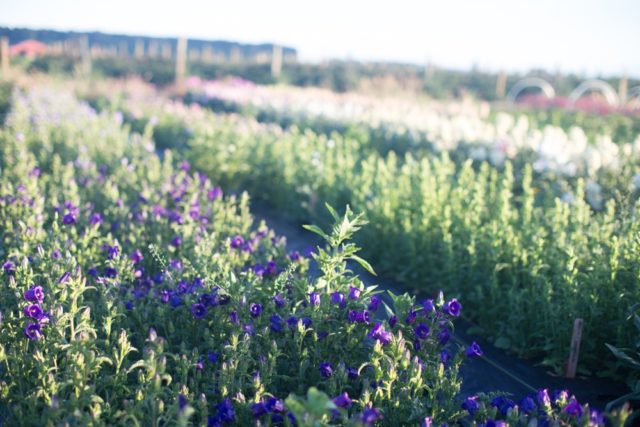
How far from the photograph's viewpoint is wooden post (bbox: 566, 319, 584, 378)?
10.2ft

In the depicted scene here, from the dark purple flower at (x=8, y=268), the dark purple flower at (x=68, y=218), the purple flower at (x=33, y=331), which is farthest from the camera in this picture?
the dark purple flower at (x=68, y=218)

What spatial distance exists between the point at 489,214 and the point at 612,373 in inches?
69.6

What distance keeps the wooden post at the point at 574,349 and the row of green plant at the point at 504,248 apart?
92mm

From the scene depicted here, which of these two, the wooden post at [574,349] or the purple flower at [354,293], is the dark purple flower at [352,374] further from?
the wooden post at [574,349]

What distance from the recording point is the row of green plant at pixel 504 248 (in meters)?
3.36

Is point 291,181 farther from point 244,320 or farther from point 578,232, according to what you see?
point 244,320

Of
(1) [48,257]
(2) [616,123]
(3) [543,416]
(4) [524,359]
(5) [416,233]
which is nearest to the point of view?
(3) [543,416]

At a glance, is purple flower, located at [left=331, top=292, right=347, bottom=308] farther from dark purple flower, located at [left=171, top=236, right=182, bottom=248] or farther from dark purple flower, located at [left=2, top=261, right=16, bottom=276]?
dark purple flower, located at [left=2, top=261, right=16, bottom=276]

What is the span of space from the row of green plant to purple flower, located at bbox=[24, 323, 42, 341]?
2.60 metres

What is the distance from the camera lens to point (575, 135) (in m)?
6.15

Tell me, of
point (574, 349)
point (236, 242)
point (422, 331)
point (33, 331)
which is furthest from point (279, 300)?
point (574, 349)

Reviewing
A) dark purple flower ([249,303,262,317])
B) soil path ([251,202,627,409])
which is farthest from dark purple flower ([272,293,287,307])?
soil path ([251,202,627,409])

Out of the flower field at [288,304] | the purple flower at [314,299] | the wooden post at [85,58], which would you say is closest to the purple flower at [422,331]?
the flower field at [288,304]

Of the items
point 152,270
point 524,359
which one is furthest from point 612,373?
point 152,270
